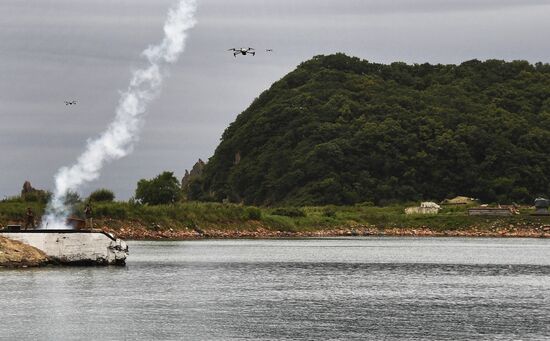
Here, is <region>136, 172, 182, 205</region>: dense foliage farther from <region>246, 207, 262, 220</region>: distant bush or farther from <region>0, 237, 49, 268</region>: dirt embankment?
<region>0, 237, 49, 268</region>: dirt embankment

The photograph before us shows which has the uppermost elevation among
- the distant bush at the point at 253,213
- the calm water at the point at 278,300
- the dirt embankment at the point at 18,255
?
→ the distant bush at the point at 253,213

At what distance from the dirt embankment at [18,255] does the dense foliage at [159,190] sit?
3495 inches

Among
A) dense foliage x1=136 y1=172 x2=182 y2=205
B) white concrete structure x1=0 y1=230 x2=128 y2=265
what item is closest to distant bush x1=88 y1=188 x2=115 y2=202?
dense foliage x1=136 y1=172 x2=182 y2=205

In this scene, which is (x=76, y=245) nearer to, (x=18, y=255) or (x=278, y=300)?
(x=18, y=255)

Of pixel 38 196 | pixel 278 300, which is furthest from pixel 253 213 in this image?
pixel 278 300

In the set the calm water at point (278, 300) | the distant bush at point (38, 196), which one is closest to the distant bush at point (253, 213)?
the distant bush at point (38, 196)

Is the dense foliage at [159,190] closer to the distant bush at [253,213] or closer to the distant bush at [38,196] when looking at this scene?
the distant bush at [253,213]

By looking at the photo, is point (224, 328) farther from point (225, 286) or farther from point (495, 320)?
point (225, 286)

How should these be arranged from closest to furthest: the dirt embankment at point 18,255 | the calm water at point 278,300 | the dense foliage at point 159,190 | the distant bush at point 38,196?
the calm water at point 278,300 < the dirt embankment at point 18,255 < the distant bush at point 38,196 < the dense foliage at point 159,190

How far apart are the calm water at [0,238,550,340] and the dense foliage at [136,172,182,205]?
63.9m

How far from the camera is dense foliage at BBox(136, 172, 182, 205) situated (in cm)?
18700

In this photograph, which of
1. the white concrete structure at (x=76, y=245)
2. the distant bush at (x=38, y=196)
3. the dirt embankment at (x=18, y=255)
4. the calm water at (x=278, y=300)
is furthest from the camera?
the distant bush at (x=38, y=196)

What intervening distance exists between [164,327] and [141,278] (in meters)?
31.8

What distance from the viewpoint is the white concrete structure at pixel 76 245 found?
3807 inches
